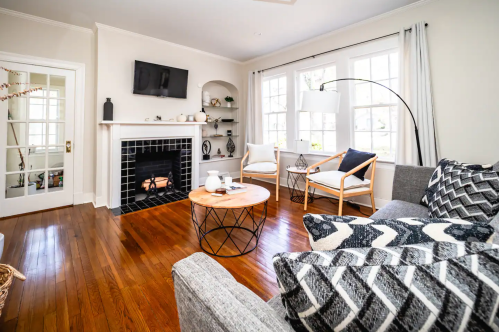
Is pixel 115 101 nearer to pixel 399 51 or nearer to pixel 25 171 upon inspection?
pixel 25 171

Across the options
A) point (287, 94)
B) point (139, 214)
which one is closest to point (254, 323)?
point (139, 214)

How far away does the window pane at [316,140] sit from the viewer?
4148 mm

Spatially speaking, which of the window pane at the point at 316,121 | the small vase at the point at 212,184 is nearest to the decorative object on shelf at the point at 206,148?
the window pane at the point at 316,121

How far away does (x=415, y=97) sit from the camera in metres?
2.91

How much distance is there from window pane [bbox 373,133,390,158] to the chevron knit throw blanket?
A: 3.31 metres

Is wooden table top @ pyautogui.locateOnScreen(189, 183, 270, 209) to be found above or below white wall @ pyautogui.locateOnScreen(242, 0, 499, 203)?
below

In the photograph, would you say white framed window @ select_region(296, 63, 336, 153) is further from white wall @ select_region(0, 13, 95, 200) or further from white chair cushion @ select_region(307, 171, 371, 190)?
white wall @ select_region(0, 13, 95, 200)

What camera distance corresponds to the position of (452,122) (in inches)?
109

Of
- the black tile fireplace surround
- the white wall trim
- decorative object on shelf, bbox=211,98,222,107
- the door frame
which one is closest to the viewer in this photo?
the white wall trim

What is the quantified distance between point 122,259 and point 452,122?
3.79 meters

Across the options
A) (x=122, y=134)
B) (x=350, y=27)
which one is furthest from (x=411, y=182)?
(x=122, y=134)

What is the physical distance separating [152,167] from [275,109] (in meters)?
2.66

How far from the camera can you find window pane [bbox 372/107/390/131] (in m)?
3.37

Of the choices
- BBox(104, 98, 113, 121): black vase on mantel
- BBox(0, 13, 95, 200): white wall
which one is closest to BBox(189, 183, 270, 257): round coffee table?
BBox(104, 98, 113, 121): black vase on mantel
